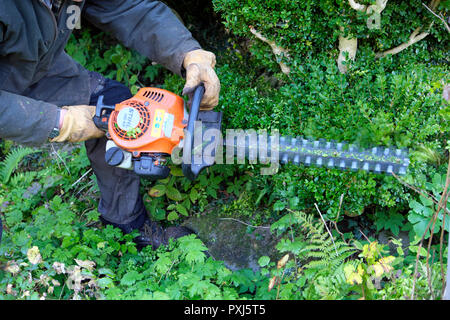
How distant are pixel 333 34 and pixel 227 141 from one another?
1.00m

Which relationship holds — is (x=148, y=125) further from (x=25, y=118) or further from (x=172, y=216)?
(x=172, y=216)

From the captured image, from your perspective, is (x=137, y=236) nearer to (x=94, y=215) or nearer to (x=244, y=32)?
(x=94, y=215)

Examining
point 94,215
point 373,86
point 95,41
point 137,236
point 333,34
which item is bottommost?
point 137,236

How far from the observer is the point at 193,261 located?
2.80 m

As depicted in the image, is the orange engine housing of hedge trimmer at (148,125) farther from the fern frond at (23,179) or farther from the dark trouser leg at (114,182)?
the fern frond at (23,179)

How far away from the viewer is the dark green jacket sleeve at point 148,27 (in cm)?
296

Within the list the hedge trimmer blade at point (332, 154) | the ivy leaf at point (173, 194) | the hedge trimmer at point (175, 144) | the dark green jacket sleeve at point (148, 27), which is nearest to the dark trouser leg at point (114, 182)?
the ivy leaf at point (173, 194)

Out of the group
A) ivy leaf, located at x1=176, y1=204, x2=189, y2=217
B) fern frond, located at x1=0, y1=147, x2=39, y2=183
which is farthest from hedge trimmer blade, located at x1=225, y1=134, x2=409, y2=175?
fern frond, located at x1=0, y1=147, x2=39, y2=183

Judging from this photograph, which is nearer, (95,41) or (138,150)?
(138,150)

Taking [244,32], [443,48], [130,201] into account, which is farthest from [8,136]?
[443,48]

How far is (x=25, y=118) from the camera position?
2.60 m

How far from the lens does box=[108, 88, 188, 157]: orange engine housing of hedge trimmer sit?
2.57 meters

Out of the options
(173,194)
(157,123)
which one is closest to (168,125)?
(157,123)
